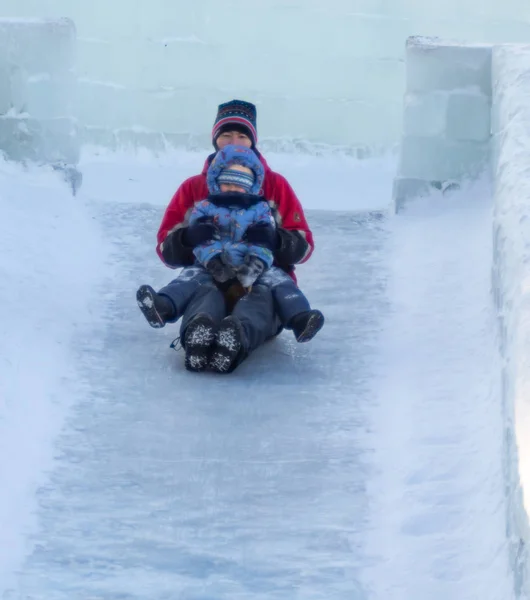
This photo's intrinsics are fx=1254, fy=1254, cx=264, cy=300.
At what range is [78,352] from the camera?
4.03m

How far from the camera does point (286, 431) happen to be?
11.6ft

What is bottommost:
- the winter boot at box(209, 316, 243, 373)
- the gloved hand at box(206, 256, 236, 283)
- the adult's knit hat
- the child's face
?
the winter boot at box(209, 316, 243, 373)

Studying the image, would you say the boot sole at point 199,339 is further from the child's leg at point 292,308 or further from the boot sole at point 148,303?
the child's leg at point 292,308

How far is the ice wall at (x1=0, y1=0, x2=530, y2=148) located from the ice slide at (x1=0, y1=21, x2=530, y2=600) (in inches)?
80.6

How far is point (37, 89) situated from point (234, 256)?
1.80 m

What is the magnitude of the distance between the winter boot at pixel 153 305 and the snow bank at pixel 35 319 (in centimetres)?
29

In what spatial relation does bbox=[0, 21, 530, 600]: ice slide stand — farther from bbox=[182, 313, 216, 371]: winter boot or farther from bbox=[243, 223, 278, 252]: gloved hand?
bbox=[243, 223, 278, 252]: gloved hand

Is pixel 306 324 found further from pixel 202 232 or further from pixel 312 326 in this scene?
pixel 202 232

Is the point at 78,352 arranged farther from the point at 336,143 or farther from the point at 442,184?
the point at 336,143

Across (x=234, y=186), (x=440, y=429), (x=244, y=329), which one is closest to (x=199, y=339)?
(x=244, y=329)

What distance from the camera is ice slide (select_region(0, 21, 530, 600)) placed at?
115 inches

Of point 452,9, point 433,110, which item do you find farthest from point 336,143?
point 433,110

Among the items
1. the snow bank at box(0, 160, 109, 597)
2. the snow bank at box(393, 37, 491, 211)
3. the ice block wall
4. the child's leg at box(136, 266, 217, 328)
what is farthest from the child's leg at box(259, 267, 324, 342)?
the ice block wall

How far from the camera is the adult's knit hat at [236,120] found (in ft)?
14.6
